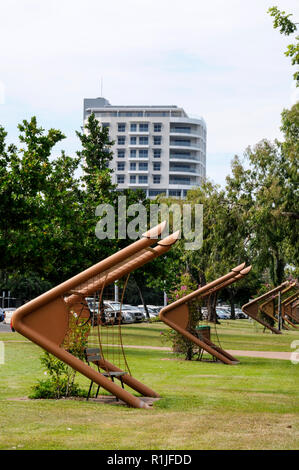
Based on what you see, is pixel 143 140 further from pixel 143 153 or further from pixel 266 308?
pixel 266 308

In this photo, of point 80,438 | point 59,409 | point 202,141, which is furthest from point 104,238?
point 202,141

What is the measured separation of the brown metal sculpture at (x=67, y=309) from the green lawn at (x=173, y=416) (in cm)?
61

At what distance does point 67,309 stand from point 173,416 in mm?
2337

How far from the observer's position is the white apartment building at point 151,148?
460 feet

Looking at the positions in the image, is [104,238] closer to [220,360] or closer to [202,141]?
[220,360]

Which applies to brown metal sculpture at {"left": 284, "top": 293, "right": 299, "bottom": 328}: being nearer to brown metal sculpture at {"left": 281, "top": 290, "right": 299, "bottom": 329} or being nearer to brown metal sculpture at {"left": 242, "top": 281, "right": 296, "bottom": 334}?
brown metal sculpture at {"left": 281, "top": 290, "right": 299, "bottom": 329}

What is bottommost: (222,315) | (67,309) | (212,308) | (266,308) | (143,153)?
(222,315)

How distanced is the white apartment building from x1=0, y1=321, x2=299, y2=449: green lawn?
12324cm

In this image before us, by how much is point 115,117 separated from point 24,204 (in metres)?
117

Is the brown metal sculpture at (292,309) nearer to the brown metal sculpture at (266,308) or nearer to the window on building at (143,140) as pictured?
the brown metal sculpture at (266,308)

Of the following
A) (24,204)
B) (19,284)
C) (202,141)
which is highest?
(202,141)

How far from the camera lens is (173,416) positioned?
1048cm

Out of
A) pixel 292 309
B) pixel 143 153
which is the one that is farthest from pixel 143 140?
pixel 292 309

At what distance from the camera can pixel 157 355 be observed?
22531mm
